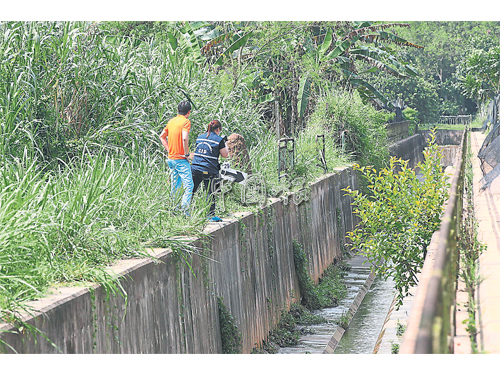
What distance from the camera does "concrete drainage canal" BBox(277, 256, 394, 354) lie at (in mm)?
11773

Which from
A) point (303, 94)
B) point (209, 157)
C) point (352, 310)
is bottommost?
point (352, 310)

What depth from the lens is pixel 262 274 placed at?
11547 millimetres

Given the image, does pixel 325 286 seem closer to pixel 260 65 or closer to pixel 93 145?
pixel 93 145

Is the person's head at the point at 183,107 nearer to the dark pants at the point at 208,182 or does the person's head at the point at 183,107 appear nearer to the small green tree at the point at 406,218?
the dark pants at the point at 208,182

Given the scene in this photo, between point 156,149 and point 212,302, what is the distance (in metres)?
3.61

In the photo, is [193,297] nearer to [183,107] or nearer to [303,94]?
[183,107]

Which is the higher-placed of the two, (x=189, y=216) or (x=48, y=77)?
(x=48, y=77)

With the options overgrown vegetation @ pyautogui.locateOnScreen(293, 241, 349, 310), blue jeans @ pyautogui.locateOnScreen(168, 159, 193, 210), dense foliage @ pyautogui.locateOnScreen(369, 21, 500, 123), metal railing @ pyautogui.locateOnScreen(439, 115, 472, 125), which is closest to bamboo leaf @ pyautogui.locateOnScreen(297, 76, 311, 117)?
overgrown vegetation @ pyautogui.locateOnScreen(293, 241, 349, 310)

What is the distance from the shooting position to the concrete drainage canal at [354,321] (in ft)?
38.6

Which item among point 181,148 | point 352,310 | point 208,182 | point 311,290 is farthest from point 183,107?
point 352,310

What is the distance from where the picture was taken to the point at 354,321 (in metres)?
14.2

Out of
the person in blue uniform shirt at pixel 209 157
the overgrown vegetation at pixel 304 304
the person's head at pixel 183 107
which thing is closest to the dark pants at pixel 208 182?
the person in blue uniform shirt at pixel 209 157

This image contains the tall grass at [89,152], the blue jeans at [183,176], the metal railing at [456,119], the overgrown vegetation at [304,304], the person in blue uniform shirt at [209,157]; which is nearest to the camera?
the tall grass at [89,152]

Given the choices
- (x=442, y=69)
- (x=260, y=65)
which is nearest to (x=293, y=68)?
(x=260, y=65)
